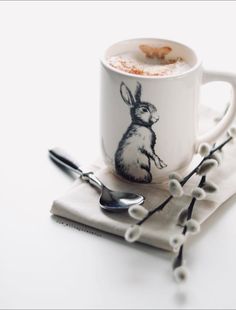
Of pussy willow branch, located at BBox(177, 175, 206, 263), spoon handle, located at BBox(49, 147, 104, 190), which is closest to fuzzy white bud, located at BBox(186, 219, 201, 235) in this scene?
pussy willow branch, located at BBox(177, 175, 206, 263)

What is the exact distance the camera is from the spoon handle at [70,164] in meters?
0.83

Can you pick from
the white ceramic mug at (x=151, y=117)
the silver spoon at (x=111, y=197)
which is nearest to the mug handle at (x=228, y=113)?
the white ceramic mug at (x=151, y=117)

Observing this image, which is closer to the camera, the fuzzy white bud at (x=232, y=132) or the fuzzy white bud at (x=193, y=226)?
the fuzzy white bud at (x=193, y=226)

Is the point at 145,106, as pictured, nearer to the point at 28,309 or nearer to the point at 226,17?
the point at 28,309

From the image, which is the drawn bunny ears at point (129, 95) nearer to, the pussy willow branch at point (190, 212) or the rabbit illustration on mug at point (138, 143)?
the rabbit illustration on mug at point (138, 143)

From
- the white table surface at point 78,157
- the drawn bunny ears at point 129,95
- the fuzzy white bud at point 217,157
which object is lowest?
the white table surface at point 78,157

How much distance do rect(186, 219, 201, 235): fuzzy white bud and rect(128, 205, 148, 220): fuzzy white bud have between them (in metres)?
0.05

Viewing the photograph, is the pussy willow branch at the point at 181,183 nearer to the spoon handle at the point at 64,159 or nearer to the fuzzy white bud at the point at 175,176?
the fuzzy white bud at the point at 175,176

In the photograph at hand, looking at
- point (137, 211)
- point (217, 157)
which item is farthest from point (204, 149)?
point (137, 211)

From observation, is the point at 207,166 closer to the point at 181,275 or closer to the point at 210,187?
the point at 210,187

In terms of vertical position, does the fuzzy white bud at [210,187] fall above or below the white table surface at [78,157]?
above

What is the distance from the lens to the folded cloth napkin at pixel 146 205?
29.7 inches

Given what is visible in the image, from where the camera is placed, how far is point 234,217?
31.8 inches

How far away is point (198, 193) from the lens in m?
0.76
